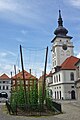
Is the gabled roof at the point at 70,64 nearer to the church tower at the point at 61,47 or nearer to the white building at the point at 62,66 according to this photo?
the white building at the point at 62,66

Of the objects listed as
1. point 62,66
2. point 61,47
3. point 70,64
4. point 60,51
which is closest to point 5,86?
point 60,51

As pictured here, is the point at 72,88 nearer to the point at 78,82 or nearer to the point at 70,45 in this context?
the point at 70,45

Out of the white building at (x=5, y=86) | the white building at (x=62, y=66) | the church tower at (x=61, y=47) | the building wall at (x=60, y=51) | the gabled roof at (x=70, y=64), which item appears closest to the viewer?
the white building at (x=62, y=66)

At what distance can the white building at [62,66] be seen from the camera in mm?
69438

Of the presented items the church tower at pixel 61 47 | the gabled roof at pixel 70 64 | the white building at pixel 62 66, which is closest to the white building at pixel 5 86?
the white building at pixel 62 66

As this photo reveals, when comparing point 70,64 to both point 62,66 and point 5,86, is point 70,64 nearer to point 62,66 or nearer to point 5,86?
point 62,66

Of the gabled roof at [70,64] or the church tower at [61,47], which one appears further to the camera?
the church tower at [61,47]

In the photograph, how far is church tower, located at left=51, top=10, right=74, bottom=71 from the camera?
8100 cm

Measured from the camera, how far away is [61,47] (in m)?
82.1

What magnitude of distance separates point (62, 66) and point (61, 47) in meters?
10.9

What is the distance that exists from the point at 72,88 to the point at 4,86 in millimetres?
40099

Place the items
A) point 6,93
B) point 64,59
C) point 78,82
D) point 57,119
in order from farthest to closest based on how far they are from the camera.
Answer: point 6,93, point 64,59, point 78,82, point 57,119

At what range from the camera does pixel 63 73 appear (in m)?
69.8

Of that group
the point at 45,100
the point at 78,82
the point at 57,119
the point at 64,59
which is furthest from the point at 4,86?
the point at 57,119
